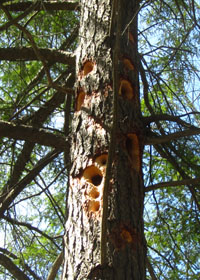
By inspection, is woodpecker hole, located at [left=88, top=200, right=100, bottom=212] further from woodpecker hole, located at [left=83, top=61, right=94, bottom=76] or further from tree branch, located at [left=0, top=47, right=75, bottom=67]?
tree branch, located at [left=0, top=47, right=75, bottom=67]

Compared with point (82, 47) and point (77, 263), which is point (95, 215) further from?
point (82, 47)

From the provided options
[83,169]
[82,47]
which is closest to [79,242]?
[83,169]

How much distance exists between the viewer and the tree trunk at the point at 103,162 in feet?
6.98

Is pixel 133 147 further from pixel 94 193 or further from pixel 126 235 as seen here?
pixel 126 235

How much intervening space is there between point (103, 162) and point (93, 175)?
4.4 inches

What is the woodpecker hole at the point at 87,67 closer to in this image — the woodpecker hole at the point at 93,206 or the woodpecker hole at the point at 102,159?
the woodpecker hole at the point at 102,159

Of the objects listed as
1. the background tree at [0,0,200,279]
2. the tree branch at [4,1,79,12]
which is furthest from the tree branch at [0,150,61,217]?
the tree branch at [4,1,79,12]

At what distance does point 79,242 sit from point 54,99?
1996 mm

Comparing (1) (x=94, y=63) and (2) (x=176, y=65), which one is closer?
(1) (x=94, y=63)

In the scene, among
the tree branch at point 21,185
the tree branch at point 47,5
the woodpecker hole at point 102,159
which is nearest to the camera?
the woodpecker hole at point 102,159

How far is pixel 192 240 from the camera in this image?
3.91 meters

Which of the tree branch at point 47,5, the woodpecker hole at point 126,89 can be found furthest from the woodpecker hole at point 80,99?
the tree branch at point 47,5

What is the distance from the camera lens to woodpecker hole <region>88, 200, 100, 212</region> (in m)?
2.33

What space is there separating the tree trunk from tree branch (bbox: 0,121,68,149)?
0.80 feet
